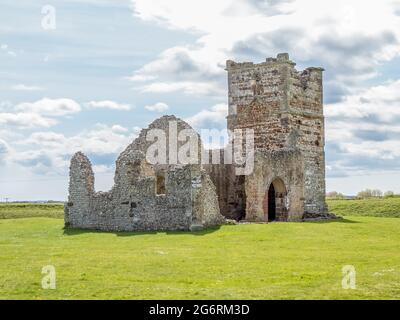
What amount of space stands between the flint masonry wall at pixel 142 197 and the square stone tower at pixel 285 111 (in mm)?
5631

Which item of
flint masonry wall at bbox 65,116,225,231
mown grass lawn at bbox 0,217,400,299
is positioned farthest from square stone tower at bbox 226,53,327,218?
mown grass lawn at bbox 0,217,400,299

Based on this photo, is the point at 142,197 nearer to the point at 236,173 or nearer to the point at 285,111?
the point at 236,173

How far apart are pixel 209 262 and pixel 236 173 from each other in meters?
21.3

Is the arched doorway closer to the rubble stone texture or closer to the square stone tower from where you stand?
the rubble stone texture

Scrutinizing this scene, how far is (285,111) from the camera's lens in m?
42.8

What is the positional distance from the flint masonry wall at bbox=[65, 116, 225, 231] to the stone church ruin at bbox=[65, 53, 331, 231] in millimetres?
47

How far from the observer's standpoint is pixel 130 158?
35.5m

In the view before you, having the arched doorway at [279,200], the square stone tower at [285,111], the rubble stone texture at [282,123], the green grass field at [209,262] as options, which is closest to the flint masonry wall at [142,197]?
the green grass field at [209,262]

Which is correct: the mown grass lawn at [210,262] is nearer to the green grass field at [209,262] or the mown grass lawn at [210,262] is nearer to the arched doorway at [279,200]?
the green grass field at [209,262]

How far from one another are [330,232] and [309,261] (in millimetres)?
10341

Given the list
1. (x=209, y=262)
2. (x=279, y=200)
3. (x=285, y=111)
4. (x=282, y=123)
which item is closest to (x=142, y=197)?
(x=279, y=200)

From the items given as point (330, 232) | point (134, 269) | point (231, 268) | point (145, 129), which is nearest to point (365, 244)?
point (330, 232)
